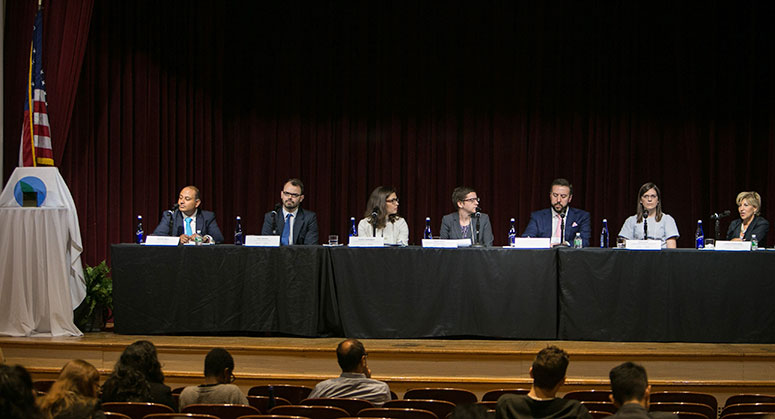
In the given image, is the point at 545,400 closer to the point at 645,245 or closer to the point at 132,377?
the point at 132,377

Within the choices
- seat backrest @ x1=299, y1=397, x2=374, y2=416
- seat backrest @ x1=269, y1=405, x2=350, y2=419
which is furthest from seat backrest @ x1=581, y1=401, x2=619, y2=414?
seat backrest @ x1=269, y1=405, x2=350, y2=419

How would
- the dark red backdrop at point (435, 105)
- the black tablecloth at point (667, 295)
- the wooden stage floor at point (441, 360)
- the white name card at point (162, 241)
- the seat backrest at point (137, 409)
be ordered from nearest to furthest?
the seat backrest at point (137, 409) → the wooden stage floor at point (441, 360) → the black tablecloth at point (667, 295) → the white name card at point (162, 241) → the dark red backdrop at point (435, 105)

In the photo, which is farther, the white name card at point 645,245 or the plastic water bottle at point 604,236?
the plastic water bottle at point 604,236

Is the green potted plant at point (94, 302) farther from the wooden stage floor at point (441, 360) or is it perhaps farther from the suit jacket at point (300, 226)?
the suit jacket at point (300, 226)

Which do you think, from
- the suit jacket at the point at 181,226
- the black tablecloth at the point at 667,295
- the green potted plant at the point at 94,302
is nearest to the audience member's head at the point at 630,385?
the black tablecloth at the point at 667,295

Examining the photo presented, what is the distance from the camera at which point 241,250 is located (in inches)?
250

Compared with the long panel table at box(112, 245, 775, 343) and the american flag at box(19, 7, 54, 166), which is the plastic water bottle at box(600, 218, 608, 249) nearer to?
the long panel table at box(112, 245, 775, 343)

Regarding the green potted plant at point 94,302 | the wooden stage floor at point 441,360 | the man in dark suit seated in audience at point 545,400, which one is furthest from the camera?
the green potted plant at point 94,302

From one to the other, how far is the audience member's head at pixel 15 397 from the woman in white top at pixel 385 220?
4271mm

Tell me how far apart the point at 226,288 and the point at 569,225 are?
2.94 m

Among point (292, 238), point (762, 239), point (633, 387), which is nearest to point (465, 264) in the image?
point (292, 238)

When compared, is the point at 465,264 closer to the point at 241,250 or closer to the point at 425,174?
the point at 241,250

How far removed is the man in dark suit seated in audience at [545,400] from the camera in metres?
3.12

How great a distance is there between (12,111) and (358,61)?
374 centimetres
